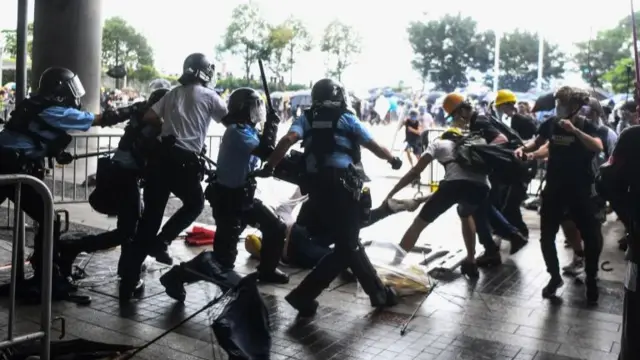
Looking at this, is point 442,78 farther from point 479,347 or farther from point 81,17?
point 479,347

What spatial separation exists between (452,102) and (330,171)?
2100mm

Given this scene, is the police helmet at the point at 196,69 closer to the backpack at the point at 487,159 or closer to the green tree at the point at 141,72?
the backpack at the point at 487,159

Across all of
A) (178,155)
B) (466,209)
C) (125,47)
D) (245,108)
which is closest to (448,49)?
(125,47)

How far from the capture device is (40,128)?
5.36 metres

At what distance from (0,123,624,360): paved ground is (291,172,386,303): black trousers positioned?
304 mm

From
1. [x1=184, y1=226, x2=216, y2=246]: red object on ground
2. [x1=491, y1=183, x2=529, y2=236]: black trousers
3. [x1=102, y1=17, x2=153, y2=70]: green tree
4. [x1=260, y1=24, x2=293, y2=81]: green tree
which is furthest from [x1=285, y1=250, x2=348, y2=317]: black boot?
[x1=102, y1=17, x2=153, y2=70]: green tree

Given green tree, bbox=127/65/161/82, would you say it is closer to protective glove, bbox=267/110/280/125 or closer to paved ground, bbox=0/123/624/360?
paved ground, bbox=0/123/624/360

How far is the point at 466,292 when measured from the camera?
640 cm

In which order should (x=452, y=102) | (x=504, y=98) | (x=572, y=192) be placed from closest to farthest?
(x=572, y=192) < (x=452, y=102) < (x=504, y=98)

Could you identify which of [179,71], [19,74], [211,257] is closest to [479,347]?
[211,257]

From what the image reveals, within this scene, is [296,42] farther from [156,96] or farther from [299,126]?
[299,126]

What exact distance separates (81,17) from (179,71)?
10933 mm

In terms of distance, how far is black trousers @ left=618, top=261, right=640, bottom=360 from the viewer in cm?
332

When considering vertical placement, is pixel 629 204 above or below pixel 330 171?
above
